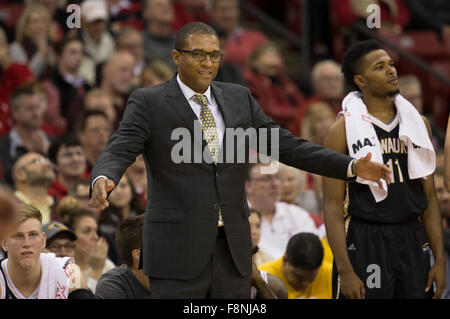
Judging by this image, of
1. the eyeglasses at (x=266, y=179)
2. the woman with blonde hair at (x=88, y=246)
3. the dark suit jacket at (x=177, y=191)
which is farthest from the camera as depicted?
the eyeglasses at (x=266, y=179)

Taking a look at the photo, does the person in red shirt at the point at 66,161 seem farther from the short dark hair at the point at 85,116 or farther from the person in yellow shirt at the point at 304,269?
the person in yellow shirt at the point at 304,269

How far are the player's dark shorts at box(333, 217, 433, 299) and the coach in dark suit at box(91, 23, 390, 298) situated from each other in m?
0.65

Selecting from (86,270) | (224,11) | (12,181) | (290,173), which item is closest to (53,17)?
(224,11)

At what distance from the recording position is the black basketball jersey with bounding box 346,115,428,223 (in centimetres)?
391

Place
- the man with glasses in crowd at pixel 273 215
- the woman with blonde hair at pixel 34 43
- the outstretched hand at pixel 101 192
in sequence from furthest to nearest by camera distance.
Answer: the woman with blonde hair at pixel 34 43, the man with glasses in crowd at pixel 273 215, the outstretched hand at pixel 101 192

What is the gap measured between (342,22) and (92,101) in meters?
3.16

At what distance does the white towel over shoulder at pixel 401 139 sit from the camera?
388 centimetres

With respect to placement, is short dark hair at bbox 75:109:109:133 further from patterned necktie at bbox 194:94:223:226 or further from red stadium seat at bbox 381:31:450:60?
red stadium seat at bbox 381:31:450:60

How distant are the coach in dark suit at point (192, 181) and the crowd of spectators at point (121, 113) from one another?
3.25 feet

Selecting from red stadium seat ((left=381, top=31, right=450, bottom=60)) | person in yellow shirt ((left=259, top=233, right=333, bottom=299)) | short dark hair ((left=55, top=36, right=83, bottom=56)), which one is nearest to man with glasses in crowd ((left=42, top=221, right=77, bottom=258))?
person in yellow shirt ((left=259, top=233, right=333, bottom=299))

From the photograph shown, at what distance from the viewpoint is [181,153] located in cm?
326

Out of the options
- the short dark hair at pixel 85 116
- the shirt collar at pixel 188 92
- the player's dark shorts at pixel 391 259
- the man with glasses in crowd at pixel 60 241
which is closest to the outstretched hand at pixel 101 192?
the shirt collar at pixel 188 92

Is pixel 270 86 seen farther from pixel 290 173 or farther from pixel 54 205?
pixel 54 205

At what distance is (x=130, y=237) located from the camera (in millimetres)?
4367
